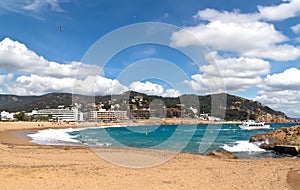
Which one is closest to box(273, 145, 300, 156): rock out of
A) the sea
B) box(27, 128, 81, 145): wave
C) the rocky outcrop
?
the rocky outcrop

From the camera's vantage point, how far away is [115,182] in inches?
472

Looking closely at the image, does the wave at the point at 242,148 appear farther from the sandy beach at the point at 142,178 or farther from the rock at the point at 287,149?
→ the sandy beach at the point at 142,178

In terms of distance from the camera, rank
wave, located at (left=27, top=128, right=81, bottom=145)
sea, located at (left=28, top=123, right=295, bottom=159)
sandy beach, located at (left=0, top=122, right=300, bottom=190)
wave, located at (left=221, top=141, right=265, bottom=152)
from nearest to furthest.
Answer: sandy beach, located at (left=0, top=122, right=300, bottom=190)
sea, located at (left=28, top=123, right=295, bottom=159)
wave, located at (left=221, top=141, right=265, bottom=152)
wave, located at (left=27, top=128, right=81, bottom=145)

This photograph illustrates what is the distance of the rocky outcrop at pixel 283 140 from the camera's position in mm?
29197

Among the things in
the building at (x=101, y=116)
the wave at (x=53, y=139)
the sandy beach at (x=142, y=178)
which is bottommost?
the wave at (x=53, y=139)

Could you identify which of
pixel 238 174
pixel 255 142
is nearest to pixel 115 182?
pixel 238 174

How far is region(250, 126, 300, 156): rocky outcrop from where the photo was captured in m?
29.2

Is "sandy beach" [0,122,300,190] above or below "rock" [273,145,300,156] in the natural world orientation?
above

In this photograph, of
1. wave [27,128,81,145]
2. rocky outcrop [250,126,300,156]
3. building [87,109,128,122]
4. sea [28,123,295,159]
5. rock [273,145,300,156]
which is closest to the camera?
rock [273,145,300,156]

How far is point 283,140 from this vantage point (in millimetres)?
37188

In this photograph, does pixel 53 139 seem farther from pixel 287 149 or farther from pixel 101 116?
pixel 101 116

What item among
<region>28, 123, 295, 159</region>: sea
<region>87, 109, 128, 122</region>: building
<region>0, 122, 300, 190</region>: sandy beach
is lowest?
<region>28, 123, 295, 159</region>: sea

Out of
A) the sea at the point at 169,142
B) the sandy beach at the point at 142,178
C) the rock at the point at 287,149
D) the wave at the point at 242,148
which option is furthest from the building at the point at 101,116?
the sandy beach at the point at 142,178

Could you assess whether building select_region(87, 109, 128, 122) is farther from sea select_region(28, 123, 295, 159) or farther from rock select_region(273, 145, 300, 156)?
rock select_region(273, 145, 300, 156)
